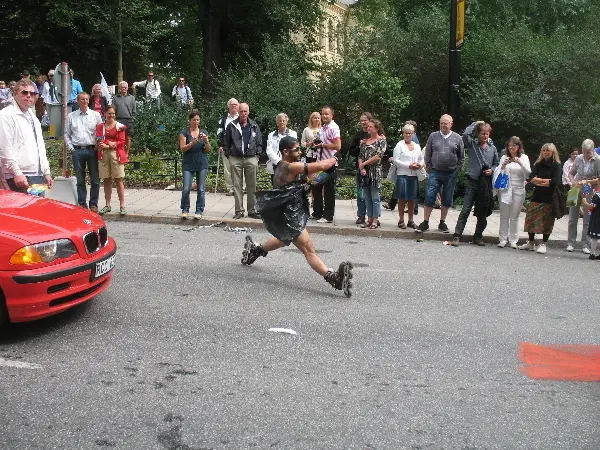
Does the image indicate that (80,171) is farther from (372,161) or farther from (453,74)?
(453,74)

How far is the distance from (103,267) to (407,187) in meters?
6.91

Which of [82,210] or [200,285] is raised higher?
[82,210]

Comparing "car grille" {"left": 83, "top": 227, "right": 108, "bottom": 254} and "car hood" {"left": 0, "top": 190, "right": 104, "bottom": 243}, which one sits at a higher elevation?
"car hood" {"left": 0, "top": 190, "right": 104, "bottom": 243}

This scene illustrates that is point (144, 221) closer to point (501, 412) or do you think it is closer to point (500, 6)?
point (501, 412)

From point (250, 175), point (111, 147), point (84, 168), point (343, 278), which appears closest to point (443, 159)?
point (250, 175)

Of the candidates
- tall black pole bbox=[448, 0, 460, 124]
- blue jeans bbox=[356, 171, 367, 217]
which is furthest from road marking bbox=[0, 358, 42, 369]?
tall black pole bbox=[448, 0, 460, 124]

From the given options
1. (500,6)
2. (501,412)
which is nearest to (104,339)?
(501,412)

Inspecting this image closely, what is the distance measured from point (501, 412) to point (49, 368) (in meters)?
3.09

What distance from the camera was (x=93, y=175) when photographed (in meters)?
12.6

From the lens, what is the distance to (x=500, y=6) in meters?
30.0

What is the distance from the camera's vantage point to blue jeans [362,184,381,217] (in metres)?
12.3

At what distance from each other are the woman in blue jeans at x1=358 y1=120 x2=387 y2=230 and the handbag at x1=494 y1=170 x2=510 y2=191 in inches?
70.9

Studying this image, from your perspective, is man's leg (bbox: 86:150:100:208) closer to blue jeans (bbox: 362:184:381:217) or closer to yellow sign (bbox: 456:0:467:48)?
blue jeans (bbox: 362:184:381:217)

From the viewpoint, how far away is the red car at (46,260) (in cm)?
568
